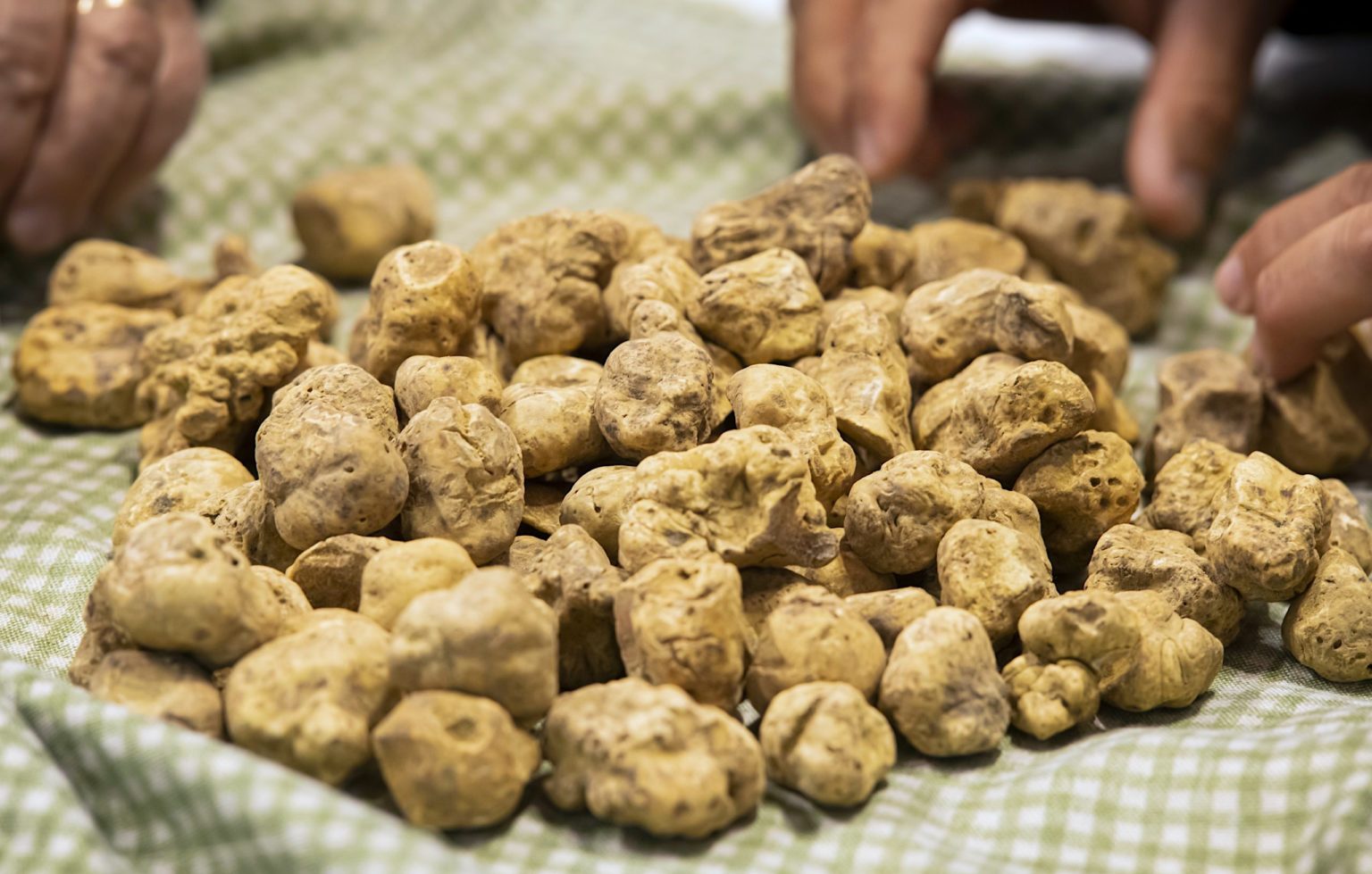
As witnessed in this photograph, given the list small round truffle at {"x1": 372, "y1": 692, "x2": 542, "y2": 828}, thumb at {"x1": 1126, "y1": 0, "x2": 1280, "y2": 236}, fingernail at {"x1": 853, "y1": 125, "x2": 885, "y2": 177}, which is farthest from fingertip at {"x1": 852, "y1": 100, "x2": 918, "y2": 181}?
small round truffle at {"x1": 372, "y1": 692, "x2": 542, "y2": 828}

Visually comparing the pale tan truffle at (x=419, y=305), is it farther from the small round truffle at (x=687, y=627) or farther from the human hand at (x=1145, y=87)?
the human hand at (x=1145, y=87)

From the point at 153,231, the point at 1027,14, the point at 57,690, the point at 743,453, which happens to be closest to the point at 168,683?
the point at 57,690

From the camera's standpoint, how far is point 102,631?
0.90 meters

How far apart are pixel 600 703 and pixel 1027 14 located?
5.25 feet

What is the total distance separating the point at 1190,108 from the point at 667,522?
1090 mm

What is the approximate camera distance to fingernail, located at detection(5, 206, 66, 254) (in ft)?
5.07

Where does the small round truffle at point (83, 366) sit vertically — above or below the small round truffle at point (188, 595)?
below

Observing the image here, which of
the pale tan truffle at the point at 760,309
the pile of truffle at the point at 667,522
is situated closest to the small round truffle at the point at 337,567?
the pile of truffle at the point at 667,522

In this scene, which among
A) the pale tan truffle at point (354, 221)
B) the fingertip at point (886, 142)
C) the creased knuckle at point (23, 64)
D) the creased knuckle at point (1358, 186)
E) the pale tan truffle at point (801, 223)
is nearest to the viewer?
the pale tan truffle at point (801, 223)

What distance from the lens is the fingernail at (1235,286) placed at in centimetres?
139

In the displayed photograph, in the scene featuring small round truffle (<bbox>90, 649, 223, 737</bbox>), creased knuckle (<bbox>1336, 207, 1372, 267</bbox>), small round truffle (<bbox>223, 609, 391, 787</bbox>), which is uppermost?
creased knuckle (<bbox>1336, 207, 1372, 267</bbox>)

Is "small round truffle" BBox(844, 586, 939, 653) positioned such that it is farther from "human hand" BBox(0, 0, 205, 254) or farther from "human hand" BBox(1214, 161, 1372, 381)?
"human hand" BBox(0, 0, 205, 254)

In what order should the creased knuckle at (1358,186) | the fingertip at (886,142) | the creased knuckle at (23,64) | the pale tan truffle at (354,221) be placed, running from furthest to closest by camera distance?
1. the fingertip at (886,142)
2. the pale tan truffle at (354,221)
3. the creased knuckle at (23,64)
4. the creased knuckle at (1358,186)

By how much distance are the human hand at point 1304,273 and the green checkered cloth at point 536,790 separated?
0.54ft
